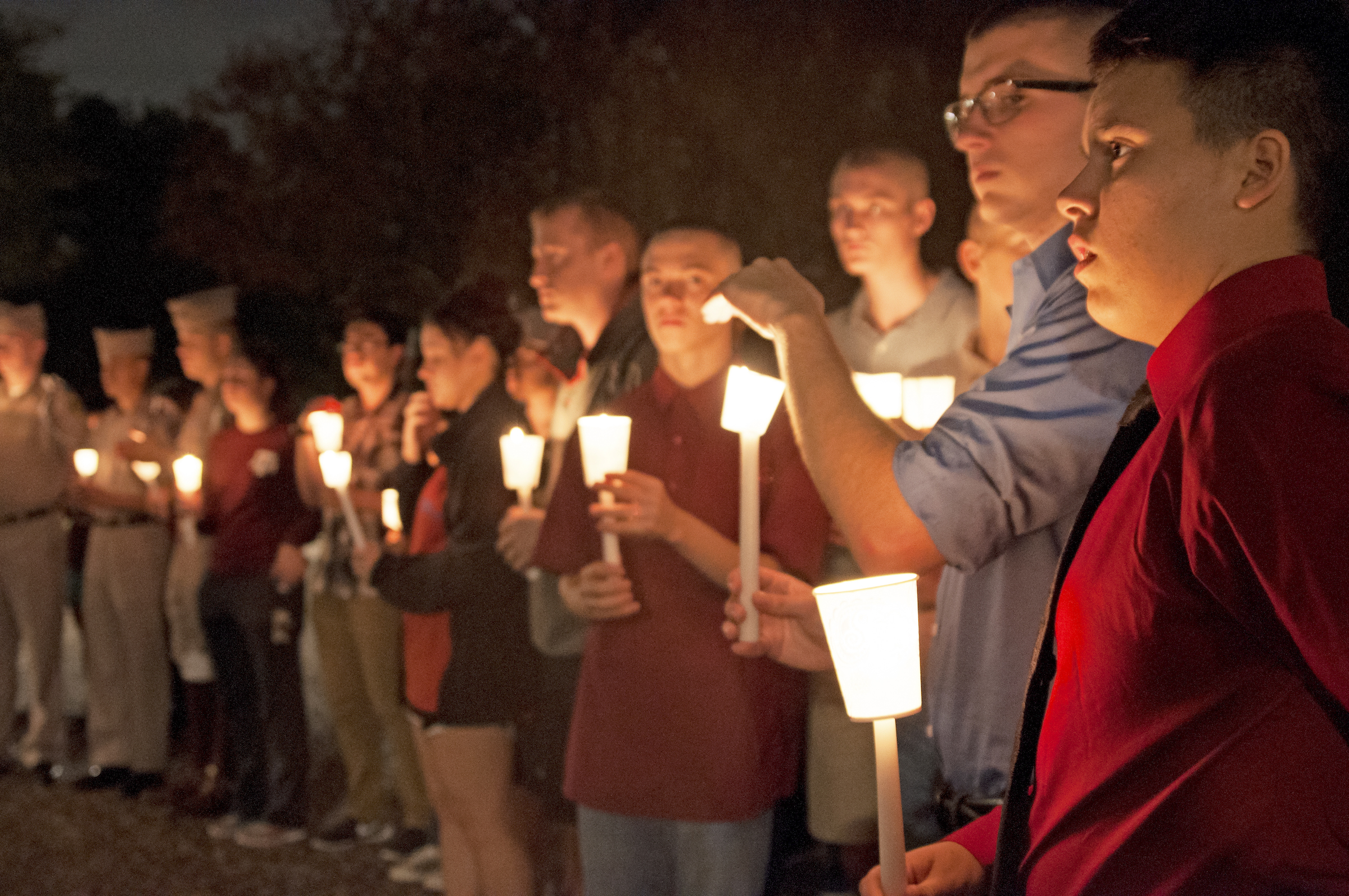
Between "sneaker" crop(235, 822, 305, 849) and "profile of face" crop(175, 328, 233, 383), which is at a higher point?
"profile of face" crop(175, 328, 233, 383)

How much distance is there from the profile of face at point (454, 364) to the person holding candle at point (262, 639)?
5.44 ft

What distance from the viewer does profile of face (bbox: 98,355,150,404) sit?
7.67 m

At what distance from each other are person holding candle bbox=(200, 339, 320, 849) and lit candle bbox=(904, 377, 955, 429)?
12.9 feet

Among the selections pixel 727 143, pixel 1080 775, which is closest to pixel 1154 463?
pixel 1080 775

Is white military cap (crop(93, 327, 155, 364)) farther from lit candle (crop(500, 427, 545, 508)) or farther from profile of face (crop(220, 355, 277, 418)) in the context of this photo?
lit candle (crop(500, 427, 545, 508))

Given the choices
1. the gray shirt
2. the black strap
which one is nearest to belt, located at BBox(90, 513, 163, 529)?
the gray shirt

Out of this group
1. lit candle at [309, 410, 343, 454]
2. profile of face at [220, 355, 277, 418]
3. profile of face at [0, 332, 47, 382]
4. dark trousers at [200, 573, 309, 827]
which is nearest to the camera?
lit candle at [309, 410, 343, 454]

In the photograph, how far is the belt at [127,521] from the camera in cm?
723

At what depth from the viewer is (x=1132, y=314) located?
142cm

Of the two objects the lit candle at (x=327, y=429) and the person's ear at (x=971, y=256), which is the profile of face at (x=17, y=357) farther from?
the person's ear at (x=971, y=256)

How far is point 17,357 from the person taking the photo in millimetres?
7859

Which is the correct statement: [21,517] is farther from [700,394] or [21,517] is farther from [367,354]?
[700,394]

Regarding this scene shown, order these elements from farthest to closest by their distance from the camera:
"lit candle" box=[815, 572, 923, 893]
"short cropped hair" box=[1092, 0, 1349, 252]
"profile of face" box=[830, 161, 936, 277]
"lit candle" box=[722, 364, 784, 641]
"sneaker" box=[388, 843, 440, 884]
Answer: "sneaker" box=[388, 843, 440, 884] → "profile of face" box=[830, 161, 936, 277] → "lit candle" box=[722, 364, 784, 641] → "lit candle" box=[815, 572, 923, 893] → "short cropped hair" box=[1092, 0, 1349, 252]

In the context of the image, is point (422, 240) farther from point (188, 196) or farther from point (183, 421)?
point (183, 421)
